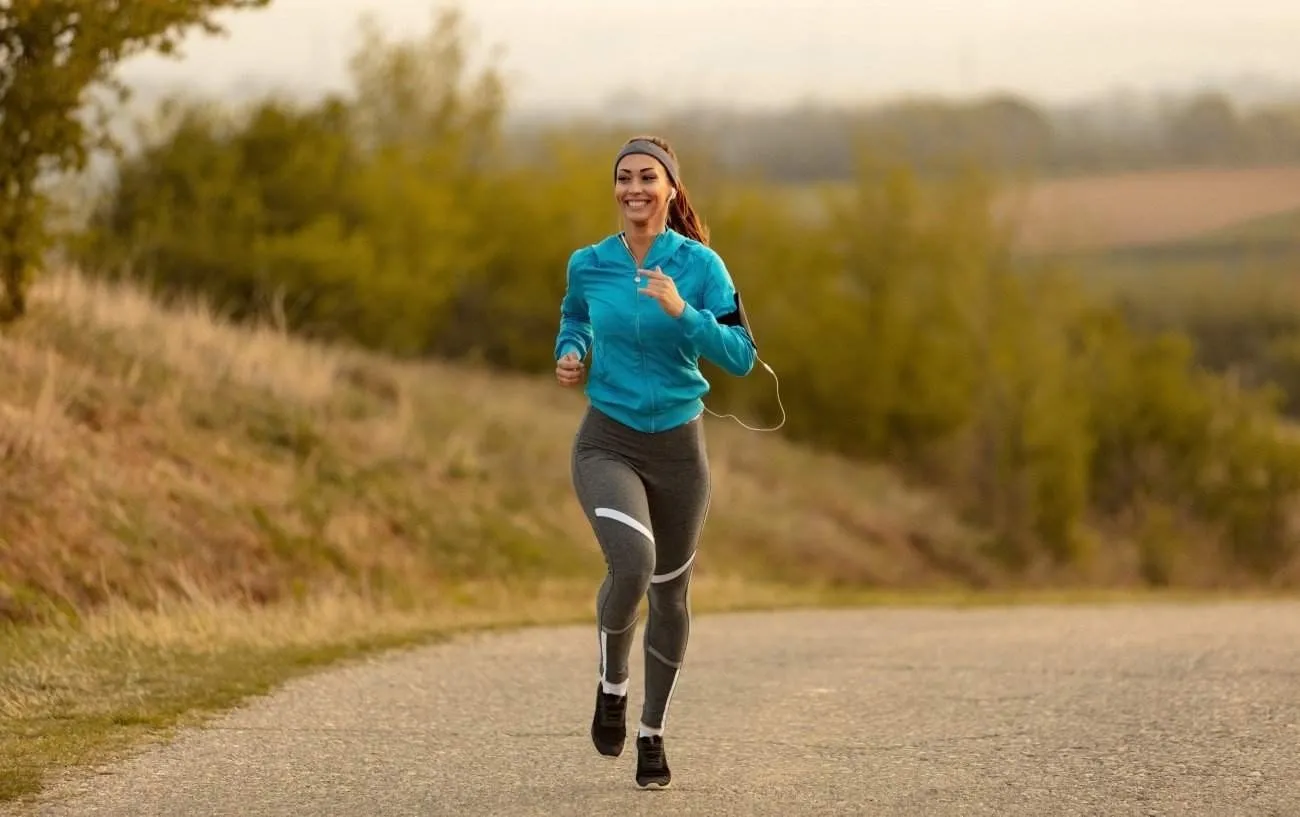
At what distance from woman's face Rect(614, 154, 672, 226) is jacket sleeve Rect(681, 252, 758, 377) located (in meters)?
0.28

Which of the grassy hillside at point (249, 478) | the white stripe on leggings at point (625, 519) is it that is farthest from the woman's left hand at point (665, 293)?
the grassy hillside at point (249, 478)

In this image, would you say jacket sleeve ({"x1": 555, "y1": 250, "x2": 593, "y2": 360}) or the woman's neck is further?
jacket sleeve ({"x1": 555, "y1": 250, "x2": 593, "y2": 360})

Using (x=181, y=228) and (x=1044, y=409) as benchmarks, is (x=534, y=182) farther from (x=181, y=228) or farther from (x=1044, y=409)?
(x=181, y=228)

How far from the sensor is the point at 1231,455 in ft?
175

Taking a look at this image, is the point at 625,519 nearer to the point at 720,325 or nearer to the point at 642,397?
the point at 642,397

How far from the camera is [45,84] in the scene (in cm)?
1802

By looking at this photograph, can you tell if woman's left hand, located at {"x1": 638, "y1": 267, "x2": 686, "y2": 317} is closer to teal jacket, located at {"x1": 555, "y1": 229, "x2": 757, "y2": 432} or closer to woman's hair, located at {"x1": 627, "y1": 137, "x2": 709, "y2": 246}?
teal jacket, located at {"x1": 555, "y1": 229, "x2": 757, "y2": 432}

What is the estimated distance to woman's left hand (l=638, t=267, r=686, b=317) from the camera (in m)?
6.53

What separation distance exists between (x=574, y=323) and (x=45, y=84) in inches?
496

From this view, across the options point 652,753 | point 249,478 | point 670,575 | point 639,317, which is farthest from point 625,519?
point 249,478

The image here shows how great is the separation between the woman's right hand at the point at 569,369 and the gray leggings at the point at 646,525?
0.60 feet

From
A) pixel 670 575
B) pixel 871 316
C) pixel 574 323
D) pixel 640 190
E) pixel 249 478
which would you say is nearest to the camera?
pixel 640 190

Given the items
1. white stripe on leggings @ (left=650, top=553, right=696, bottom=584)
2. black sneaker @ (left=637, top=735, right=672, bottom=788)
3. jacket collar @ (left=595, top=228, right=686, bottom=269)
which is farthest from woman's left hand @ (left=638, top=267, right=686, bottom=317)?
black sneaker @ (left=637, top=735, right=672, bottom=788)

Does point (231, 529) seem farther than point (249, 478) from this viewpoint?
No
